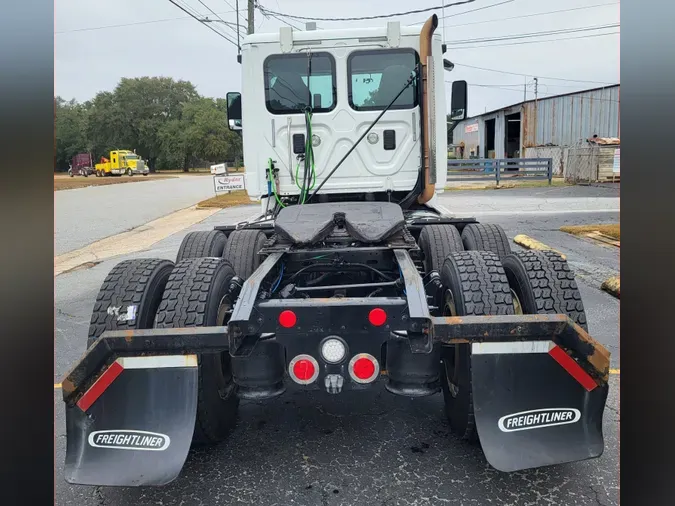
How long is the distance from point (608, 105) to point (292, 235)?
99.3 ft

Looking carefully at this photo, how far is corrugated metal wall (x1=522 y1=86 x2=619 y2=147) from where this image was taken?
29.2m

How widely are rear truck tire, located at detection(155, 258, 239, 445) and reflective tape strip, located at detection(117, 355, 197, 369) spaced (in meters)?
0.16

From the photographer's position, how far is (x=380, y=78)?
5.40 m

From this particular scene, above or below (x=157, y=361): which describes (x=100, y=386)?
below

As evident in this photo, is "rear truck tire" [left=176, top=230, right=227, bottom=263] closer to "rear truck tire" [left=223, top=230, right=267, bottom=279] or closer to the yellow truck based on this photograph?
"rear truck tire" [left=223, top=230, right=267, bottom=279]

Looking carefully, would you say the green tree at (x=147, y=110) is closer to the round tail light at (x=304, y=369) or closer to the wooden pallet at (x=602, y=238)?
the wooden pallet at (x=602, y=238)

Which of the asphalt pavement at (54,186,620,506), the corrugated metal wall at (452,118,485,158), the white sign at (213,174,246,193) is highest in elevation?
the corrugated metal wall at (452,118,485,158)

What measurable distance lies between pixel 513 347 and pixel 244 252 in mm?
2697

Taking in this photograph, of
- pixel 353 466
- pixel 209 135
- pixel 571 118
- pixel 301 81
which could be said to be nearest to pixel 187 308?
pixel 353 466

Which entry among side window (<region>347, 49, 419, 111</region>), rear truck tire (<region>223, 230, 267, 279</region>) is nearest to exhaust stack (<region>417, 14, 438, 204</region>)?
side window (<region>347, 49, 419, 111</region>)

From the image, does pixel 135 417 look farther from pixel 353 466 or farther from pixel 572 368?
pixel 572 368

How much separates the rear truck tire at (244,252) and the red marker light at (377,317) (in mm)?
2210

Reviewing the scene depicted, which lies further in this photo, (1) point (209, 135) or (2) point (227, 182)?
(1) point (209, 135)

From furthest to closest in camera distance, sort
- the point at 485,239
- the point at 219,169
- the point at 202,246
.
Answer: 1. the point at 219,169
2. the point at 202,246
3. the point at 485,239
